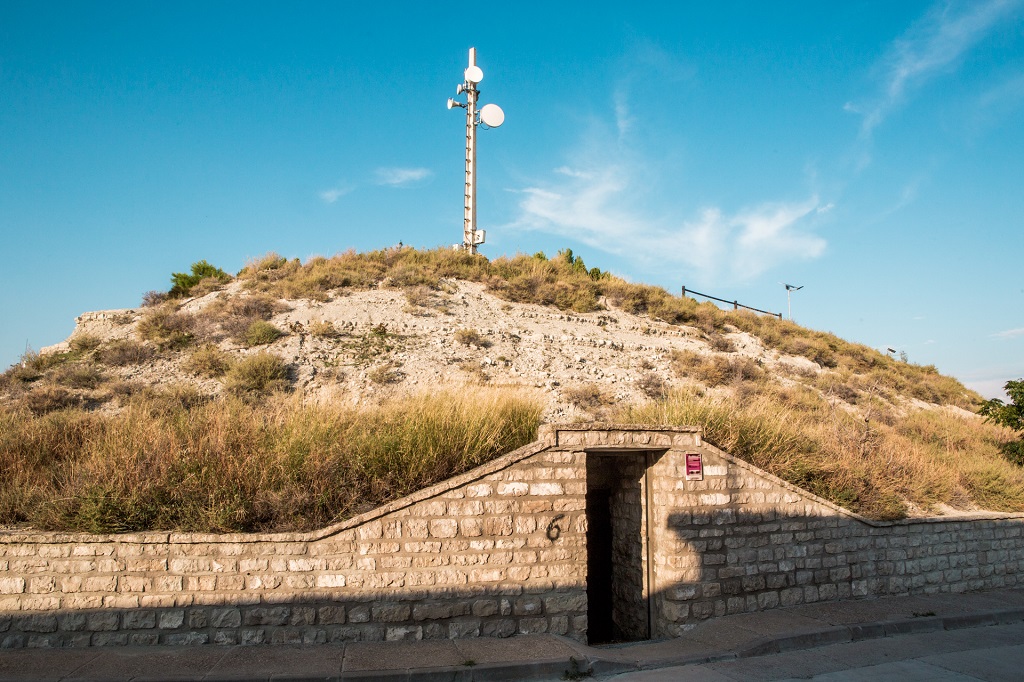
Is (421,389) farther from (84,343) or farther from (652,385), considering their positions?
(84,343)

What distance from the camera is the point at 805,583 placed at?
8.93 meters

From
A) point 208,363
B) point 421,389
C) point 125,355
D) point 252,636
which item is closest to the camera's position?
point 252,636

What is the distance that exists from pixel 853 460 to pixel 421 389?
7.84 metres

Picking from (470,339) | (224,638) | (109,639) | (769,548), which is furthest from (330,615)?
(470,339)

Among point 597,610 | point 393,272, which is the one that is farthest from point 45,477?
point 393,272

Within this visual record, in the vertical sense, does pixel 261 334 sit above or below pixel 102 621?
above

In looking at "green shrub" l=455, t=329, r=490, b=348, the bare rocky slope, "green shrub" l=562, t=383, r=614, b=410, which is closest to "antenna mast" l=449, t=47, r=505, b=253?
the bare rocky slope

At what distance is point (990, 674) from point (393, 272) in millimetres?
20634

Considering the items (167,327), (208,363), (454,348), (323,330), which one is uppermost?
(167,327)

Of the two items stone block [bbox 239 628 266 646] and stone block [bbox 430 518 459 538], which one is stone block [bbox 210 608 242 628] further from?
stone block [bbox 430 518 459 538]

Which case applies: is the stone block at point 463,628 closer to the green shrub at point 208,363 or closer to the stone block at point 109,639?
→ the stone block at point 109,639

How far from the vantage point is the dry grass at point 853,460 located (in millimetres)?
10031

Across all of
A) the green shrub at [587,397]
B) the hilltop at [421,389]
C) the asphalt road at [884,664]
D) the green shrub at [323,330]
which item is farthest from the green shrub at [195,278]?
the asphalt road at [884,664]

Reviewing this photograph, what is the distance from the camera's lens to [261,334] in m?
18.1
